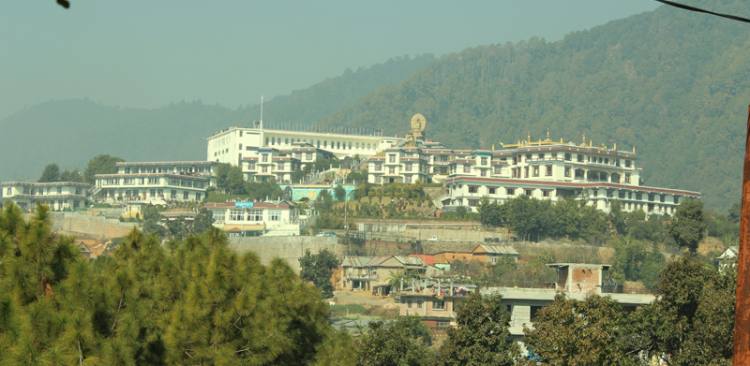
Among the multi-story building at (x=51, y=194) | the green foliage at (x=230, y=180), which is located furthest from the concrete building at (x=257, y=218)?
the multi-story building at (x=51, y=194)

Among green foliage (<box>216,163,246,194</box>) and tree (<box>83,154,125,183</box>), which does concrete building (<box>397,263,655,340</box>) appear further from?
tree (<box>83,154,125,183</box>)

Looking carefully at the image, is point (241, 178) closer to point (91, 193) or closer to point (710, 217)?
point (91, 193)

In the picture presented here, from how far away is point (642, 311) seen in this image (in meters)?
39.2

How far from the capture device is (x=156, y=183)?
109062mm

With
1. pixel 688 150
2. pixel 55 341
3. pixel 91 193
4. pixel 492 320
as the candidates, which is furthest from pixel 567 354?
pixel 688 150

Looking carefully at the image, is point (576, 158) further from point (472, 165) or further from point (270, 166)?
point (270, 166)

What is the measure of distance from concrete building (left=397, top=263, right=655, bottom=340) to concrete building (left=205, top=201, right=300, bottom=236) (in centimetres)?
2370

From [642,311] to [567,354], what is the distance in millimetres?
6187


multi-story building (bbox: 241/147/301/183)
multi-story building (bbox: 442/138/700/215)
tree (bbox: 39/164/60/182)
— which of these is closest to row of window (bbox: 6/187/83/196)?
tree (bbox: 39/164/60/182)

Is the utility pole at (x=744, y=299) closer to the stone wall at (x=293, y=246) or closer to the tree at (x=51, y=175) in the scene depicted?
the stone wall at (x=293, y=246)

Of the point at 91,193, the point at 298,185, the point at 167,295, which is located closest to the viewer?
the point at 167,295

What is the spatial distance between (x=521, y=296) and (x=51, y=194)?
2659 inches

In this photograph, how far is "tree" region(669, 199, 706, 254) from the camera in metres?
75.1

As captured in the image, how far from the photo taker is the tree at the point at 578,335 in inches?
1320
